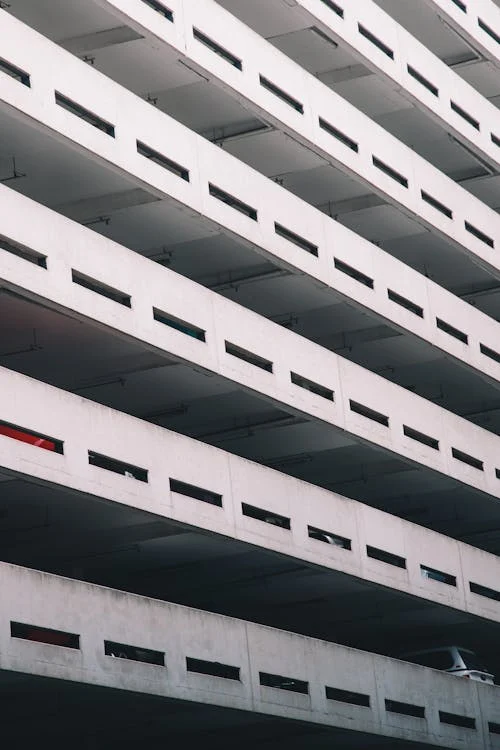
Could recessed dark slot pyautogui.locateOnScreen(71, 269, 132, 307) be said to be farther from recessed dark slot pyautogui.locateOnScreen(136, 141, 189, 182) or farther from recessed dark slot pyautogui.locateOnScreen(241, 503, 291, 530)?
recessed dark slot pyautogui.locateOnScreen(241, 503, 291, 530)

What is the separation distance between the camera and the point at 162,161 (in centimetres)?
2898

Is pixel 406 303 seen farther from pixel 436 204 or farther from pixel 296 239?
pixel 296 239

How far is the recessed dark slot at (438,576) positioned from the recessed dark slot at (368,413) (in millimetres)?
2702

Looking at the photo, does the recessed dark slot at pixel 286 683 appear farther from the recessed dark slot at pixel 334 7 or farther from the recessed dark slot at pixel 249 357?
the recessed dark slot at pixel 334 7

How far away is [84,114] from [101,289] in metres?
2.58

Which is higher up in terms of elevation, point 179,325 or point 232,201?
point 232,201

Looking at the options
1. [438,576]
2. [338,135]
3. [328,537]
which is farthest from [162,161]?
[438,576]

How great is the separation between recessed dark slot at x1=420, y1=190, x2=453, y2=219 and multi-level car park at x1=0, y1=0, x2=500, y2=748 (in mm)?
60

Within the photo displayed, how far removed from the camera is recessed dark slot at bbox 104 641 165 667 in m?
25.3

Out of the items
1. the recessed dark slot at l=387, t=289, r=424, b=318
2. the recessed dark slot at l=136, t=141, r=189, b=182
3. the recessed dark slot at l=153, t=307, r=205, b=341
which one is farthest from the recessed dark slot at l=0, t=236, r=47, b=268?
the recessed dark slot at l=387, t=289, r=424, b=318

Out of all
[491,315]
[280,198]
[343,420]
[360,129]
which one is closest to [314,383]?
[343,420]

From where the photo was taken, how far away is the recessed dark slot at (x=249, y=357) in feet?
97.4

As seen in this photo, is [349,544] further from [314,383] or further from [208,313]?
[208,313]

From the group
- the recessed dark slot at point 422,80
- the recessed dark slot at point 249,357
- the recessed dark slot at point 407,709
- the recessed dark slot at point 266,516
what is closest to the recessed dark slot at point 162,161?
the recessed dark slot at point 249,357
